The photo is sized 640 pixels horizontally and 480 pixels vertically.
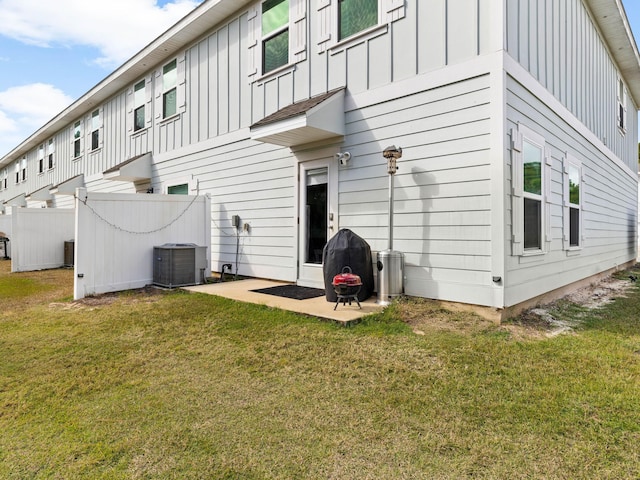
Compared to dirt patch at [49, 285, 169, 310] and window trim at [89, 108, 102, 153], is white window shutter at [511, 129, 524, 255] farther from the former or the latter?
window trim at [89, 108, 102, 153]

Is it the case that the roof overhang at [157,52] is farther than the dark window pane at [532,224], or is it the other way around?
the roof overhang at [157,52]

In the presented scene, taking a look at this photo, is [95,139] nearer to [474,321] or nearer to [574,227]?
[474,321]

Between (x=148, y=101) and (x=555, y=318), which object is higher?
(x=148, y=101)

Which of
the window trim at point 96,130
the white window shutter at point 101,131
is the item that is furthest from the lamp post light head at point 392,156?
the window trim at point 96,130

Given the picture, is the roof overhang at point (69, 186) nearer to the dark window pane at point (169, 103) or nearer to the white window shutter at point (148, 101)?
the white window shutter at point (148, 101)

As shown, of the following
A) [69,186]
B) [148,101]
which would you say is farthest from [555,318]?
[69,186]

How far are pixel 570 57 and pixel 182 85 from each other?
7.50 metres

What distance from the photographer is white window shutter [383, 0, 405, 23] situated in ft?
15.6

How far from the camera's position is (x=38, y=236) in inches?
366

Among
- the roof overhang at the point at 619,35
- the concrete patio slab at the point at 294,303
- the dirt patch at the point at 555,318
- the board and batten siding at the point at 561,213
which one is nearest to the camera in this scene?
the dirt patch at the point at 555,318

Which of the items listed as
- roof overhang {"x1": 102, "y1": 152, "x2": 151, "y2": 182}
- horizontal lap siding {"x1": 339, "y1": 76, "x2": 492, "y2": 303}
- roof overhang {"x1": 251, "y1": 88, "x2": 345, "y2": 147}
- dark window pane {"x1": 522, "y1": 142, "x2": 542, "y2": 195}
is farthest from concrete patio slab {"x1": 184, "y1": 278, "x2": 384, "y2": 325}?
roof overhang {"x1": 102, "y1": 152, "x2": 151, "y2": 182}

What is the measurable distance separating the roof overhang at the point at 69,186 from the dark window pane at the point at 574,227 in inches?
518

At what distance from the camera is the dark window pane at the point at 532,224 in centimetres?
468

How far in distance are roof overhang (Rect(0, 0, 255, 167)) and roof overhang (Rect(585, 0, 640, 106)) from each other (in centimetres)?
660
